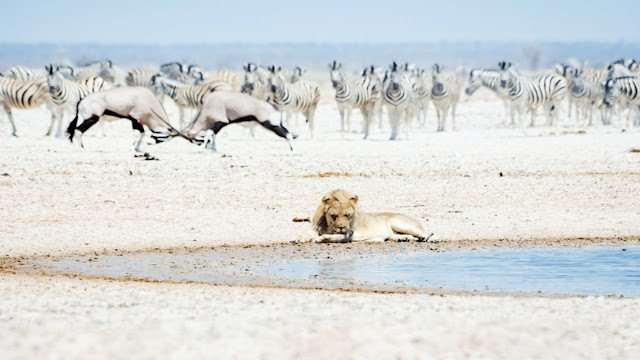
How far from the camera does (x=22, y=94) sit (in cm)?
2536

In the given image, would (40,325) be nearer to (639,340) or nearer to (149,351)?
(149,351)

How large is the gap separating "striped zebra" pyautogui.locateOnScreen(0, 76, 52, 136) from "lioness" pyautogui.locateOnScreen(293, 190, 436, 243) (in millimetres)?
15004

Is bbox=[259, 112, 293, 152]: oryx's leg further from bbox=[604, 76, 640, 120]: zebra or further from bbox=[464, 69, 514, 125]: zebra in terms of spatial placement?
bbox=[464, 69, 514, 125]: zebra

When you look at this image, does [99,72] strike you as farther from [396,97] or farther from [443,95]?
[396,97]

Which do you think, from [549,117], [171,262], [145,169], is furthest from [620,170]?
[549,117]

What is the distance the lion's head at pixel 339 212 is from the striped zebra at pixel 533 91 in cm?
1914

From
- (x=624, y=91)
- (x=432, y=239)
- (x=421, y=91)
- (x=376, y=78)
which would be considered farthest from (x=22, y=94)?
(x=432, y=239)

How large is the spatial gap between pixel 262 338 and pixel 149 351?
63cm

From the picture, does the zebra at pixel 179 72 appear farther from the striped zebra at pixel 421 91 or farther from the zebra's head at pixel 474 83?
the zebra's head at pixel 474 83

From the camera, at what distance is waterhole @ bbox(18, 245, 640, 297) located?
8969 mm

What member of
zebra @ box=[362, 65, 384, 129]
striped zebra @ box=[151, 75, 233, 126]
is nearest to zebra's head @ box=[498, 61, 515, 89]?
zebra @ box=[362, 65, 384, 129]

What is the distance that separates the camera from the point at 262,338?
6.30 metres

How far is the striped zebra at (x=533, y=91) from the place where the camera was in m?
29.9

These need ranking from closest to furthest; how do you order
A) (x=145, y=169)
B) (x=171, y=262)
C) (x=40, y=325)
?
1. (x=40, y=325)
2. (x=171, y=262)
3. (x=145, y=169)
